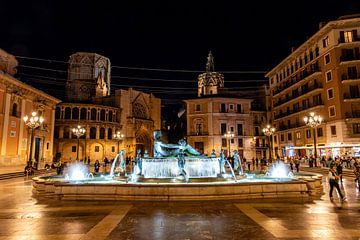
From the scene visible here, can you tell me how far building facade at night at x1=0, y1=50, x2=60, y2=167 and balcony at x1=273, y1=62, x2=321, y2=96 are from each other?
3891cm

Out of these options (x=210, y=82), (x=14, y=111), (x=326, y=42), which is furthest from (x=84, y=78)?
(x=326, y=42)

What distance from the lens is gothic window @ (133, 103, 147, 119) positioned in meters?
55.3

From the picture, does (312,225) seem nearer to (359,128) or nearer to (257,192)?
(257,192)

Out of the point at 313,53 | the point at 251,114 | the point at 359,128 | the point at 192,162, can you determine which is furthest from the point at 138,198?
the point at 251,114

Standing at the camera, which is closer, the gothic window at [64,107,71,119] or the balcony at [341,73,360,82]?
the balcony at [341,73,360,82]

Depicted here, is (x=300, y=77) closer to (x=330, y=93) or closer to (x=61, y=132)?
(x=330, y=93)

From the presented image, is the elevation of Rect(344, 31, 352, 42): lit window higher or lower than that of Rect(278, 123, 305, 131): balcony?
higher

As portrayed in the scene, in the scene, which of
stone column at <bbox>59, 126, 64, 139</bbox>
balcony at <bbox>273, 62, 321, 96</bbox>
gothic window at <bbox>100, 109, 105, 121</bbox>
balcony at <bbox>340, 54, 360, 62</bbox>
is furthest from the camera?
gothic window at <bbox>100, 109, 105, 121</bbox>

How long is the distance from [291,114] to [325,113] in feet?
27.5

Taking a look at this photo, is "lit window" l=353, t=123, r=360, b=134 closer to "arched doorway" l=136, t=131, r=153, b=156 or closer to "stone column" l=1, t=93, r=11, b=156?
"arched doorway" l=136, t=131, r=153, b=156

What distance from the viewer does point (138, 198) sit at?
31.6 feet

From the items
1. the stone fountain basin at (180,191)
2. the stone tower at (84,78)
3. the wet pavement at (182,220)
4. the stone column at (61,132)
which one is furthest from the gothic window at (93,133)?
the wet pavement at (182,220)

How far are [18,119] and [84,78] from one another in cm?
2655

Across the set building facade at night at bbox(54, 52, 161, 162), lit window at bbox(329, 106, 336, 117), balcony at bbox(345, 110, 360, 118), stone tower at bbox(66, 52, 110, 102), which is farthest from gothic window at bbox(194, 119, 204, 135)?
balcony at bbox(345, 110, 360, 118)
